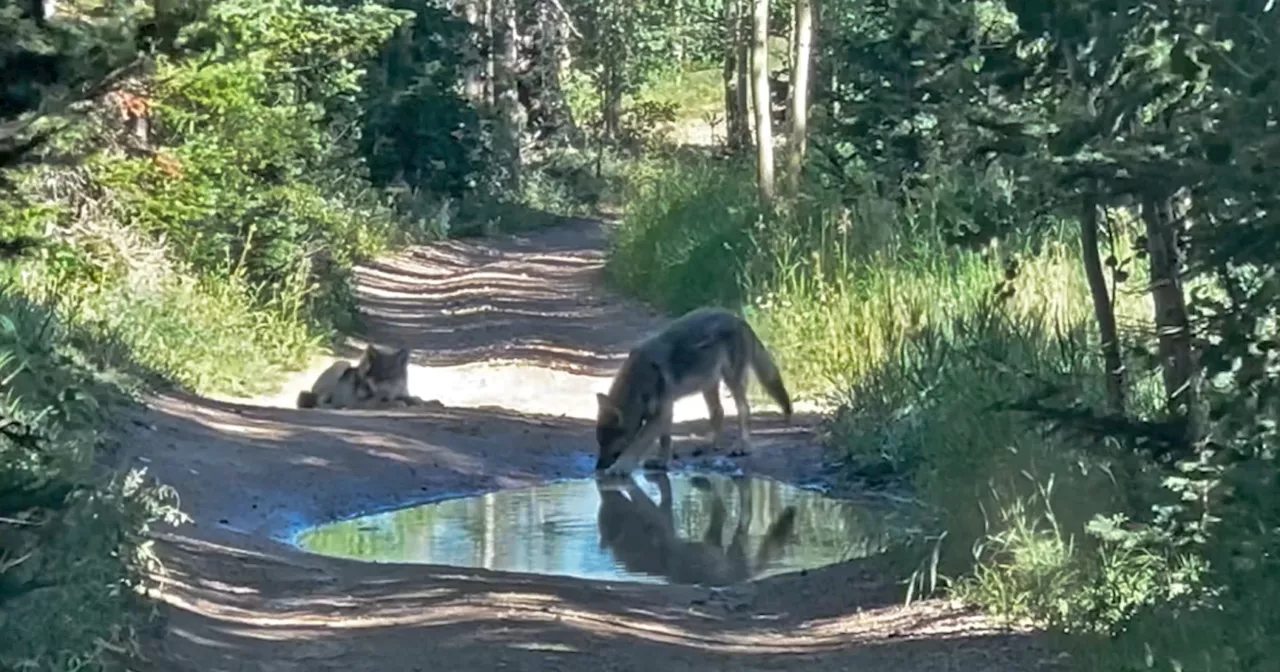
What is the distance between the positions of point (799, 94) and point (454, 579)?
13.1 meters

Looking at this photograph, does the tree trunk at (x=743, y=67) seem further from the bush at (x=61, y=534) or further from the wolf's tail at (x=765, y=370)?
the bush at (x=61, y=534)

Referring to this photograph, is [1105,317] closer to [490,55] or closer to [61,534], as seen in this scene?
[61,534]

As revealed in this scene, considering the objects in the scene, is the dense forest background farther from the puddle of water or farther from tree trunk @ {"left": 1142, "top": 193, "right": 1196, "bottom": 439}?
the puddle of water

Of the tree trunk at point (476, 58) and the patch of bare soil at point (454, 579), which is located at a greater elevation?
the tree trunk at point (476, 58)

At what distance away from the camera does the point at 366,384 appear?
1648 centimetres

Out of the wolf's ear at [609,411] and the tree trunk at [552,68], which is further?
the tree trunk at [552,68]

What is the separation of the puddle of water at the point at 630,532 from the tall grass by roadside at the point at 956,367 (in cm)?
60

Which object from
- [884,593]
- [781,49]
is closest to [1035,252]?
[884,593]

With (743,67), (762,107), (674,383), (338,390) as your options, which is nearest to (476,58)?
(743,67)

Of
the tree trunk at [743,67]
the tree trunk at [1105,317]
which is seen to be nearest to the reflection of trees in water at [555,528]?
the tree trunk at [1105,317]

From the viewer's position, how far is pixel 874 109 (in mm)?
16125

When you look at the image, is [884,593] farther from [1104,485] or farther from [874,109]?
[874,109]

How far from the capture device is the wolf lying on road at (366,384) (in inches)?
647

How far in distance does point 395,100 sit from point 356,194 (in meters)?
3.22
